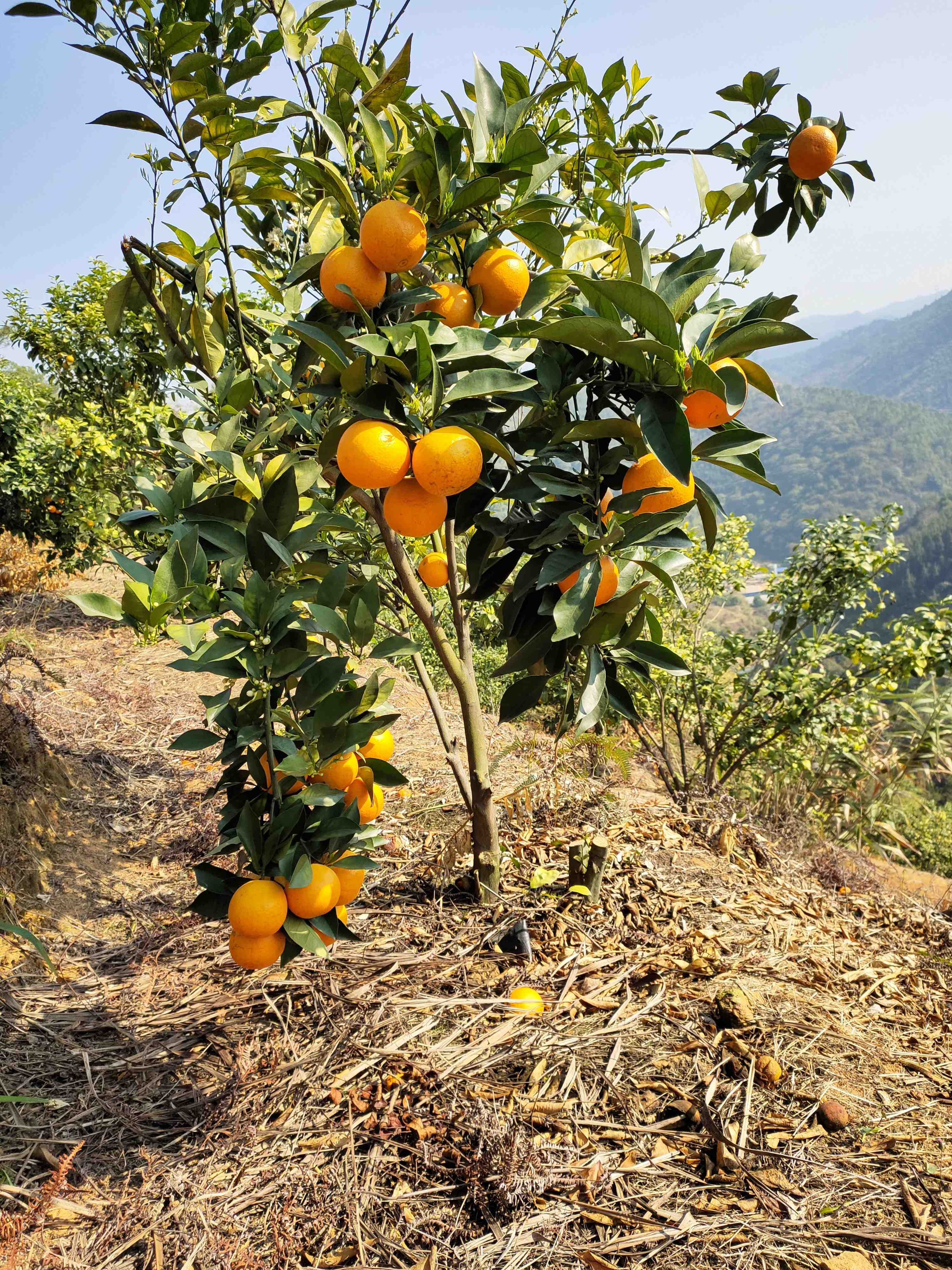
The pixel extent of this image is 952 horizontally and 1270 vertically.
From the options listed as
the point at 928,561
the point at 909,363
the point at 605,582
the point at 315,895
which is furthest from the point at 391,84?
the point at 909,363

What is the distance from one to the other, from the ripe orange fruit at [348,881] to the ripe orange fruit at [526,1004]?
28.8 inches

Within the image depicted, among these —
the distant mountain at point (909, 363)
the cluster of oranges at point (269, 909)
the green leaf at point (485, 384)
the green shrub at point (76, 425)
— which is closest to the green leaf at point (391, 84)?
the green leaf at point (485, 384)

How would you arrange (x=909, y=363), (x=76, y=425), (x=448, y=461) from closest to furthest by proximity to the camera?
(x=448, y=461)
(x=76, y=425)
(x=909, y=363)

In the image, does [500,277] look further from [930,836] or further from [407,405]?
[930,836]

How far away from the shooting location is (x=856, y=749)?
198 inches

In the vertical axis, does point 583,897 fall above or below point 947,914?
above

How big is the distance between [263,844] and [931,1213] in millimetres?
1454

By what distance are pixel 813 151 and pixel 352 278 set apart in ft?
3.87

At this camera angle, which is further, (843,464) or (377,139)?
(843,464)

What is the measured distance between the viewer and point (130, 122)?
134 centimetres

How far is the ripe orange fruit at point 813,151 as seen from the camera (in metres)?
1.54

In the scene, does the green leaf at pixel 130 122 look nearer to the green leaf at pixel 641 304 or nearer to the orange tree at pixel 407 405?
the orange tree at pixel 407 405

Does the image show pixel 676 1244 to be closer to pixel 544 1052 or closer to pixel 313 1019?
pixel 544 1052

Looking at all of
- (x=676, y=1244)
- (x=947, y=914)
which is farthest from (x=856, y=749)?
(x=676, y=1244)
